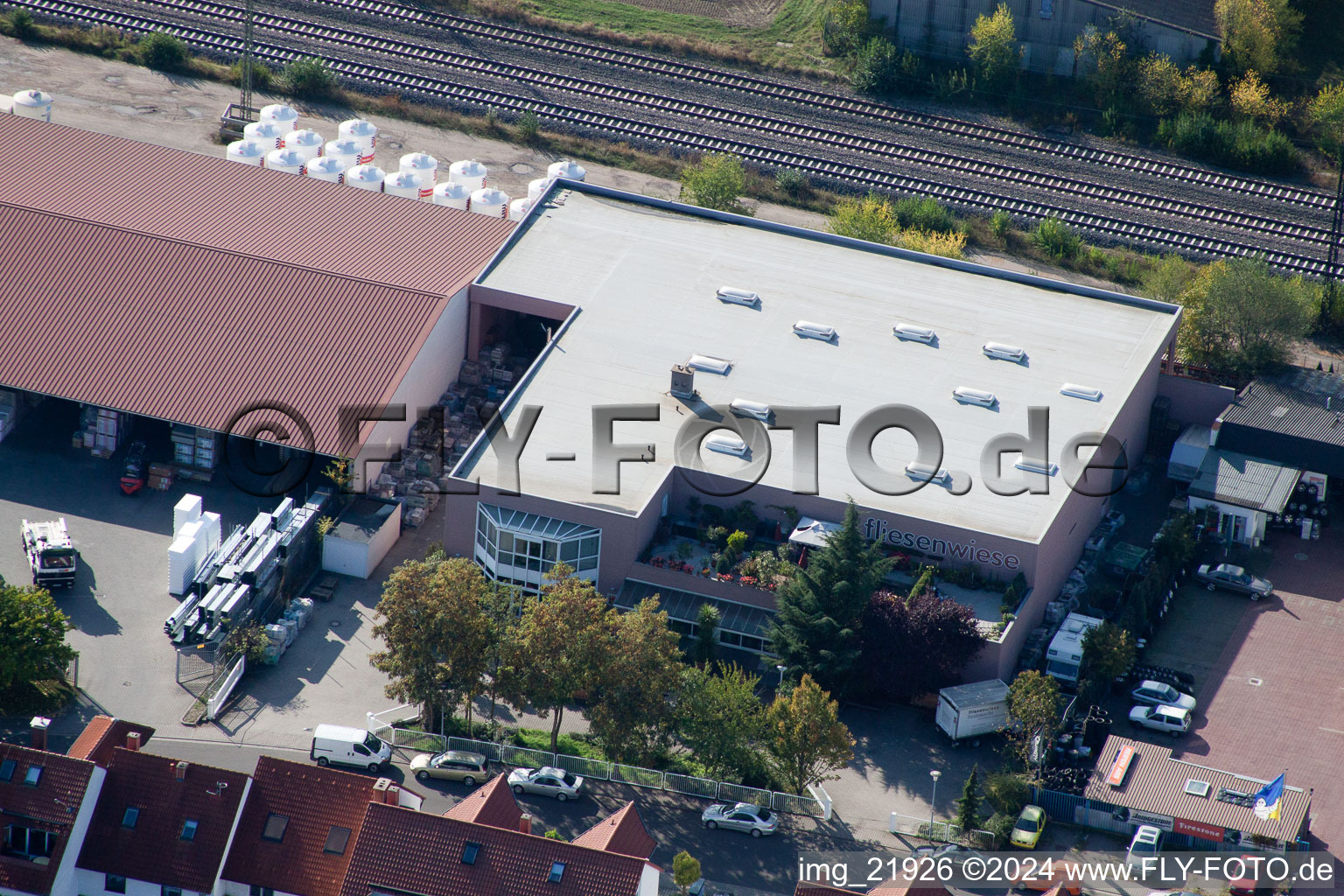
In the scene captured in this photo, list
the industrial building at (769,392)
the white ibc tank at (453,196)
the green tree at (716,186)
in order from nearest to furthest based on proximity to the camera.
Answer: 1. the industrial building at (769,392)
2. the green tree at (716,186)
3. the white ibc tank at (453,196)

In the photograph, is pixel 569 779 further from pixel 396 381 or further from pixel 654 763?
pixel 396 381

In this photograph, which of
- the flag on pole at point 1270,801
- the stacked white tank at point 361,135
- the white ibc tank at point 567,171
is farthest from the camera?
the stacked white tank at point 361,135

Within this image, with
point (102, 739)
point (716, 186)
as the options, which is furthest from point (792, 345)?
point (102, 739)

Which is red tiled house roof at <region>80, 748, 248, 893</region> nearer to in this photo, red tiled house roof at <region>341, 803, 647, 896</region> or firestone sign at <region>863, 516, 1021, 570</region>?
red tiled house roof at <region>341, 803, 647, 896</region>

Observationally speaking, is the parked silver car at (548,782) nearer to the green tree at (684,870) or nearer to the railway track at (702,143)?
the green tree at (684,870)

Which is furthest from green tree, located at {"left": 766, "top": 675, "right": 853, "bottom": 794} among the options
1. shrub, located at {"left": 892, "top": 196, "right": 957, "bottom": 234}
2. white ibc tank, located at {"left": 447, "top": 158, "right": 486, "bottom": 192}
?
white ibc tank, located at {"left": 447, "top": 158, "right": 486, "bottom": 192}

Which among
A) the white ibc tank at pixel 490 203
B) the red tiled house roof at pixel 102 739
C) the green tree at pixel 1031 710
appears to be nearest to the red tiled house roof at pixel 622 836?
the red tiled house roof at pixel 102 739

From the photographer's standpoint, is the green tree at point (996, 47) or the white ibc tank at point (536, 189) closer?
the white ibc tank at point (536, 189)
